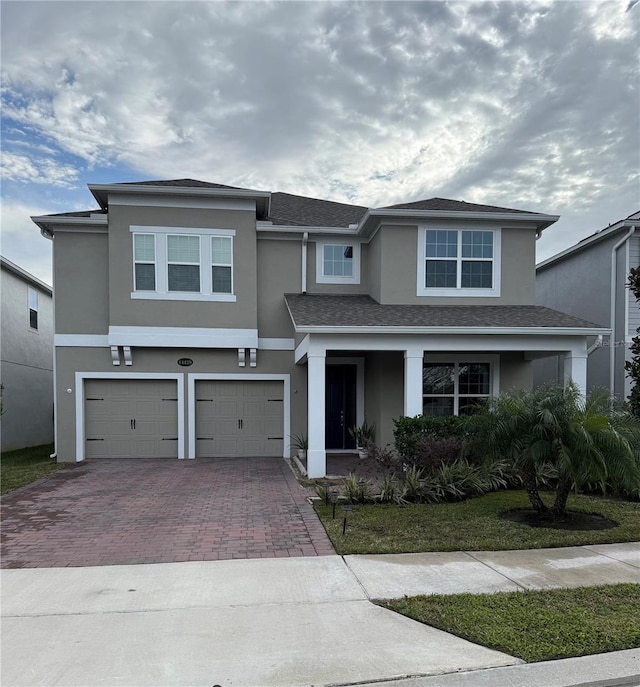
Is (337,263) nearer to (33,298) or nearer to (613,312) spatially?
(613,312)

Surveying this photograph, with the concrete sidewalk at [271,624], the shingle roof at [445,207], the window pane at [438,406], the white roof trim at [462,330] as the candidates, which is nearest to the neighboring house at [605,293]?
the white roof trim at [462,330]

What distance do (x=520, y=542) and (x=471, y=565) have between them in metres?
1.16

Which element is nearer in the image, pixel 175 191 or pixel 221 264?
pixel 175 191

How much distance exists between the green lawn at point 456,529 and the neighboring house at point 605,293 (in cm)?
Answer: 643

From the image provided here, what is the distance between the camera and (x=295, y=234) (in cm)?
1401

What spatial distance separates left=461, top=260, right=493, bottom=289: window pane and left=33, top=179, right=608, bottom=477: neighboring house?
0.10 feet

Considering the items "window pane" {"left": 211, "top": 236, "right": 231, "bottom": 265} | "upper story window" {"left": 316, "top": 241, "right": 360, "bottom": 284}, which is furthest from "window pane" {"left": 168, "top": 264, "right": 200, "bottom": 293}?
"upper story window" {"left": 316, "top": 241, "right": 360, "bottom": 284}

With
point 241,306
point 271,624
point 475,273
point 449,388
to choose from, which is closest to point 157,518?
point 271,624

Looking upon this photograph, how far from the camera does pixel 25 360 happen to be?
18.2 meters

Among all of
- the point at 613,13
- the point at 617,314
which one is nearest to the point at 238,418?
the point at 617,314

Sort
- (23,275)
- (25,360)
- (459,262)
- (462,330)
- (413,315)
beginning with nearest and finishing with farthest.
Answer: (462,330), (413,315), (459,262), (23,275), (25,360)

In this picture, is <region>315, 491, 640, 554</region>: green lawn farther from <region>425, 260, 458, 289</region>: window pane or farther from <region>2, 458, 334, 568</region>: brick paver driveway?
<region>425, 260, 458, 289</region>: window pane

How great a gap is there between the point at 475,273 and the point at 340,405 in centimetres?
515

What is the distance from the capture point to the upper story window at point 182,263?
43.1 feet
